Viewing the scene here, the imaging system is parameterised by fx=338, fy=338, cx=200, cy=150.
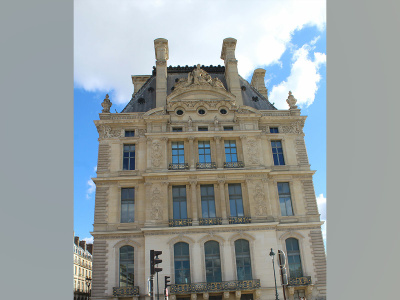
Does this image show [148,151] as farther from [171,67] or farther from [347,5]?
[347,5]

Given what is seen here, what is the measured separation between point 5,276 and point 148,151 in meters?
23.4

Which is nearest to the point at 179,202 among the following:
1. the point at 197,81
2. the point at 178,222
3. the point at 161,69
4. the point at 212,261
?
the point at 178,222

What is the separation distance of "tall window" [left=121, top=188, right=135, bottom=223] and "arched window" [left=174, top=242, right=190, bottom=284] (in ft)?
14.2

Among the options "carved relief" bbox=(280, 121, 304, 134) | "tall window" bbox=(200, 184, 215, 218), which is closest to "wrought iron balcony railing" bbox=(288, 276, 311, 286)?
"tall window" bbox=(200, 184, 215, 218)

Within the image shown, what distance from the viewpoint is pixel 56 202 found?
17.5 ft

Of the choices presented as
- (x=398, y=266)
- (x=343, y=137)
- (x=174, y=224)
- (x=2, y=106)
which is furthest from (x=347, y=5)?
(x=174, y=224)

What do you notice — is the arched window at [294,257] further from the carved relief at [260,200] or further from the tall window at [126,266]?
the tall window at [126,266]

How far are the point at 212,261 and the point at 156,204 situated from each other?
233 inches

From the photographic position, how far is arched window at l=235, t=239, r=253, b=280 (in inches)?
968

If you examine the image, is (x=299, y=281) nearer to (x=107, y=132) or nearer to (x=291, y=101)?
(x=291, y=101)

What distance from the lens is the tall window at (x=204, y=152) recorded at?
92.9 feet

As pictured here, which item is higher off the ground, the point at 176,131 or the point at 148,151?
the point at 176,131

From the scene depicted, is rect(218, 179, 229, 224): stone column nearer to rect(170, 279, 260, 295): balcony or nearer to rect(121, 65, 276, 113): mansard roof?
rect(170, 279, 260, 295): balcony

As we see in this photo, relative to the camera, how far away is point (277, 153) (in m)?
29.5
